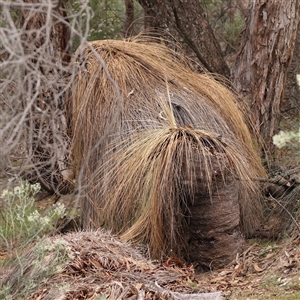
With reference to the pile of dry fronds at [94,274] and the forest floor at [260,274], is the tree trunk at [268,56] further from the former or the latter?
the pile of dry fronds at [94,274]

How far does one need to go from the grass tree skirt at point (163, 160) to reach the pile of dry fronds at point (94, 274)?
1.12 feet

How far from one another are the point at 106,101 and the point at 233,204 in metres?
1.36

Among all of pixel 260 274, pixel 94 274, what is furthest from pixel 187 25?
pixel 94 274

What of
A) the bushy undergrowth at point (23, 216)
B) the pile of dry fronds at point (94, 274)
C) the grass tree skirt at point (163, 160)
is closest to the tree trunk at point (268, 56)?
the grass tree skirt at point (163, 160)

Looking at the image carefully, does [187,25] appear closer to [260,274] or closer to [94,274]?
[260,274]

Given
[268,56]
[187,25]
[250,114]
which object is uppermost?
[187,25]

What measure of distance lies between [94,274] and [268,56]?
346 centimetres

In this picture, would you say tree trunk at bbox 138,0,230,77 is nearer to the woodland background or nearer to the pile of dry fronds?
the woodland background

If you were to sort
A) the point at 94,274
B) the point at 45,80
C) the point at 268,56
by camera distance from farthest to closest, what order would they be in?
the point at 268,56 < the point at 94,274 < the point at 45,80

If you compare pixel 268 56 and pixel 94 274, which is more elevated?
pixel 268 56

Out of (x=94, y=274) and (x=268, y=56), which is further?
(x=268, y=56)

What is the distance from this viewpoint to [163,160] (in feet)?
15.3

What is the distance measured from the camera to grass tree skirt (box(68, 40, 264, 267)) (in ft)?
15.3

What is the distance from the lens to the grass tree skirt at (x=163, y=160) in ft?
15.3
